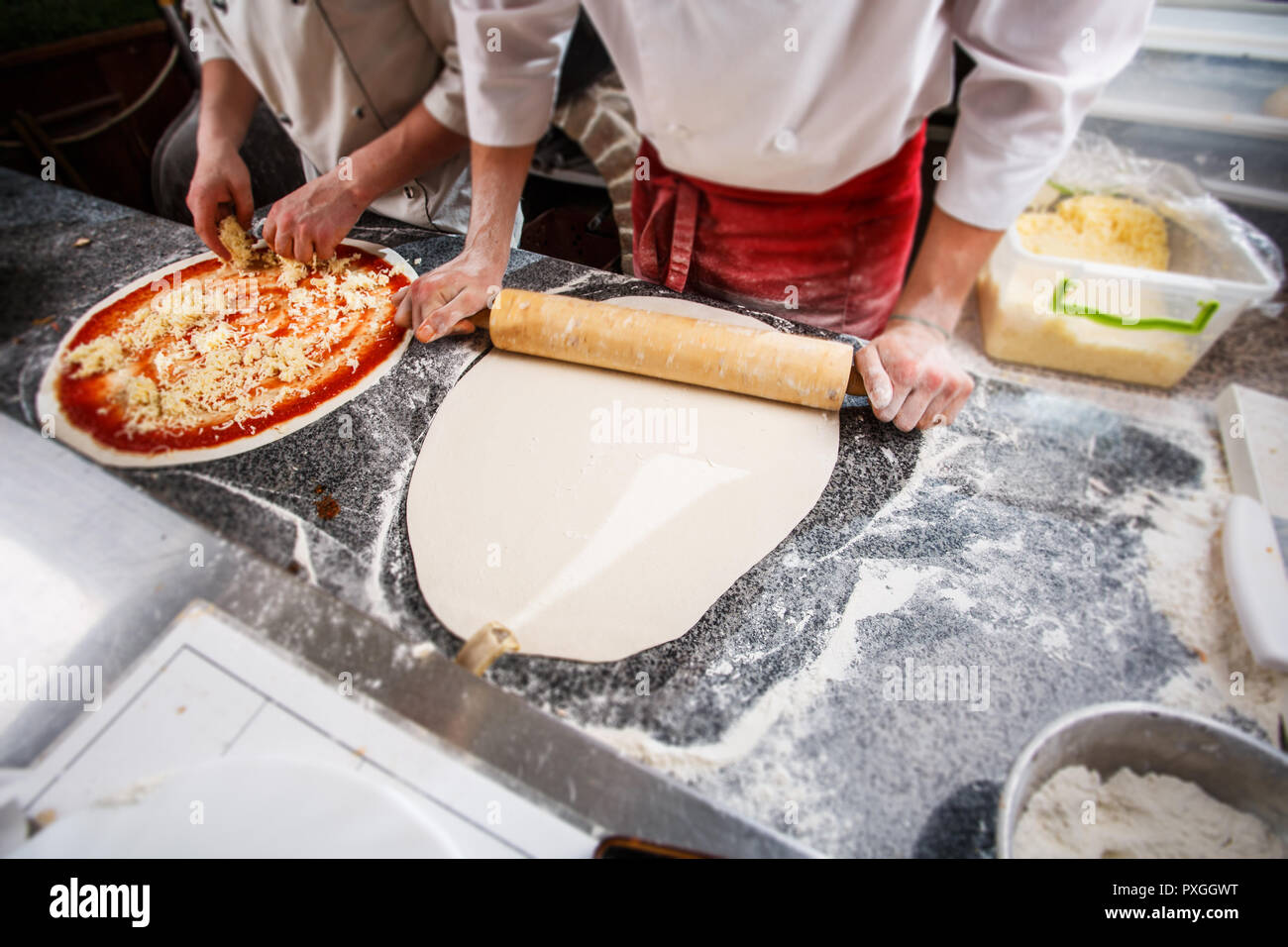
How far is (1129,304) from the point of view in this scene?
209 cm

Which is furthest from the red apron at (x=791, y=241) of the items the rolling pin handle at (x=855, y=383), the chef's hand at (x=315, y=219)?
the chef's hand at (x=315, y=219)

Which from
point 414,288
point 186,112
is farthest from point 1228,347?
point 186,112

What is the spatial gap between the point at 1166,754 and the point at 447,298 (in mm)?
1601

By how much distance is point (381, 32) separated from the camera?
1.69 m

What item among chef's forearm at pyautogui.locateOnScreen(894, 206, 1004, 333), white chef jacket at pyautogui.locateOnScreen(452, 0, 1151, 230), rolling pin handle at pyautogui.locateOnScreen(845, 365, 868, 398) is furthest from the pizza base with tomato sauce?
chef's forearm at pyautogui.locateOnScreen(894, 206, 1004, 333)

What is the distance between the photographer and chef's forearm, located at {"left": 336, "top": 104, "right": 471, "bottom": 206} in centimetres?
175

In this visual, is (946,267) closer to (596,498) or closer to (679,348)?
(679,348)

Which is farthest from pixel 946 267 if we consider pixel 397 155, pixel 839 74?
pixel 397 155

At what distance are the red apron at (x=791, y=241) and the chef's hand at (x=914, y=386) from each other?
44 centimetres

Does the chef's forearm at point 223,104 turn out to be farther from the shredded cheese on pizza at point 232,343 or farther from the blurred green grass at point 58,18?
the blurred green grass at point 58,18

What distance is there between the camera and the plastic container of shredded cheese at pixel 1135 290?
200 centimetres

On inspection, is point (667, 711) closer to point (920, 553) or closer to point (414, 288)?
point (920, 553)

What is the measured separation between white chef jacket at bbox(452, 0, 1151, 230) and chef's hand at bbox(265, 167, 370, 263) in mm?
516
